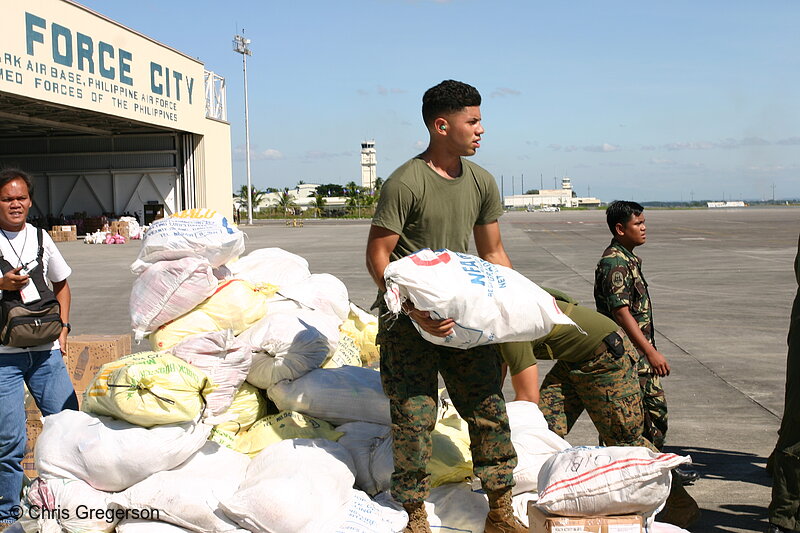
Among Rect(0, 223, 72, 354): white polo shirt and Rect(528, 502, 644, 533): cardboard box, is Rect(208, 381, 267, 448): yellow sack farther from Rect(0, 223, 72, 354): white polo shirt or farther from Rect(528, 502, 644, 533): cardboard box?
Rect(528, 502, 644, 533): cardboard box

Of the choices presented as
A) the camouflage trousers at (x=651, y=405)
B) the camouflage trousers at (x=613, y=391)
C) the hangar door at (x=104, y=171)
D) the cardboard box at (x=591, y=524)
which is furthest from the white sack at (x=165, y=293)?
the hangar door at (x=104, y=171)

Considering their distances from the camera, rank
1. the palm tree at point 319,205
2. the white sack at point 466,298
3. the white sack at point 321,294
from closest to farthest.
Answer: 1. the white sack at point 466,298
2. the white sack at point 321,294
3. the palm tree at point 319,205

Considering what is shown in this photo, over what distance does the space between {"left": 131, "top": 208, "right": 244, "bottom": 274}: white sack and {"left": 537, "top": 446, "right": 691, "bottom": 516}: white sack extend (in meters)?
2.59

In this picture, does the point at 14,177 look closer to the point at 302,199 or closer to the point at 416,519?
the point at 416,519

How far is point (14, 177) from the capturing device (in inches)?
146

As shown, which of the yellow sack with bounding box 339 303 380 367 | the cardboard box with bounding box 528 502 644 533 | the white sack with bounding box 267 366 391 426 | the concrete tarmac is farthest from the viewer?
the yellow sack with bounding box 339 303 380 367

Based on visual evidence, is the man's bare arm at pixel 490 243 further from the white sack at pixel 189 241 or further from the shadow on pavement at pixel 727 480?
the white sack at pixel 189 241

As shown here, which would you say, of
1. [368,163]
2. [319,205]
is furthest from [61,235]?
[368,163]

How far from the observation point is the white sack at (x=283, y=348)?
4031 millimetres

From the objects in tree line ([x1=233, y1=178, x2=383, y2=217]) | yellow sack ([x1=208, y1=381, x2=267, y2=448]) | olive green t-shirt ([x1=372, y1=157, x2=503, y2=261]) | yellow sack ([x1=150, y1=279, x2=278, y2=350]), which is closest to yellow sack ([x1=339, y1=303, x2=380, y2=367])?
yellow sack ([x1=150, y1=279, x2=278, y2=350])

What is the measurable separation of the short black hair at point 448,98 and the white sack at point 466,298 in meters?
0.62

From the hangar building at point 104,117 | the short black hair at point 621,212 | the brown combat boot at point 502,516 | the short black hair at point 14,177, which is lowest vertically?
the brown combat boot at point 502,516

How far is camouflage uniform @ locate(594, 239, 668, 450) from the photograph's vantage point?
13.4 feet

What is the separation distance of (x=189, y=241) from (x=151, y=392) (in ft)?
4.86
